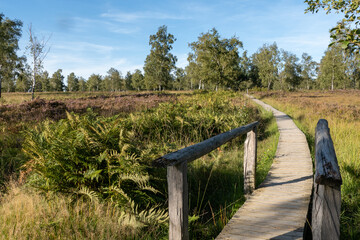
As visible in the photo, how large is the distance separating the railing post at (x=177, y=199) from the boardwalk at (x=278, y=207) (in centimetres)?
76

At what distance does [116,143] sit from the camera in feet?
12.0

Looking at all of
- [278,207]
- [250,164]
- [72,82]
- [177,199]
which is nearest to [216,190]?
[250,164]

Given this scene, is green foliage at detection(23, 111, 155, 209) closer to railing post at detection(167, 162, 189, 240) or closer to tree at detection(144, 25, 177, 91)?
railing post at detection(167, 162, 189, 240)

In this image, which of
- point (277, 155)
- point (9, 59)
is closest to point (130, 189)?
point (277, 155)

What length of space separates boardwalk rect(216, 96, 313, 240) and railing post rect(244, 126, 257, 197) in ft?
0.71

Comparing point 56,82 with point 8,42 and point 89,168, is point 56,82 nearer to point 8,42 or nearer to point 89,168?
point 8,42

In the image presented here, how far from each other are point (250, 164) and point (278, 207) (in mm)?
979

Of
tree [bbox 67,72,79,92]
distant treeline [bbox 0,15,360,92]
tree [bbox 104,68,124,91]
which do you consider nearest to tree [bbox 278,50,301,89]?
distant treeline [bbox 0,15,360,92]

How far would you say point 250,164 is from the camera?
4133 mm

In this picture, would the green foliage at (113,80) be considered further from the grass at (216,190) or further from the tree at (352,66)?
the grass at (216,190)

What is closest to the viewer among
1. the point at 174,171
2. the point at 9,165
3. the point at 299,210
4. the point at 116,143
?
the point at 174,171

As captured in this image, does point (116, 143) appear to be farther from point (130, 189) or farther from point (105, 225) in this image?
point (105, 225)

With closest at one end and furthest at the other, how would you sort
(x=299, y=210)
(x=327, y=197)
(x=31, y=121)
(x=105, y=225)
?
1. (x=327, y=197)
2. (x=105, y=225)
3. (x=299, y=210)
4. (x=31, y=121)

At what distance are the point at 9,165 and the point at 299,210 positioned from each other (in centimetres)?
574
